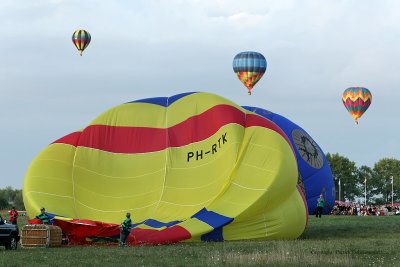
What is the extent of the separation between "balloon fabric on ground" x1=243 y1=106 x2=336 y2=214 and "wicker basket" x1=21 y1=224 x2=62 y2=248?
66.9 ft

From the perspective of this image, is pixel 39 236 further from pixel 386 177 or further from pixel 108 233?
pixel 386 177

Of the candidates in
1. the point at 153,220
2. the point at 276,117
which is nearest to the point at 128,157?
the point at 153,220

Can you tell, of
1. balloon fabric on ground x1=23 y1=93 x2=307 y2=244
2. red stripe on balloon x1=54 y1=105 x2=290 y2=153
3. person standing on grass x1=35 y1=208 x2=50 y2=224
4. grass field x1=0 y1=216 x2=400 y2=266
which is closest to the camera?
grass field x1=0 y1=216 x2=400 y2=266

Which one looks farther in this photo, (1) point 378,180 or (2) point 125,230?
(1) point 378,180

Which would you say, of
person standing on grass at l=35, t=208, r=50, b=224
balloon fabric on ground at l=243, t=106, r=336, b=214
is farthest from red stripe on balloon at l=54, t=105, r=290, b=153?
balloon fabric on ground at l=243, t=106, r=336, b=214

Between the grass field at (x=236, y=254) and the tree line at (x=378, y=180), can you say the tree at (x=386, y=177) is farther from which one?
the grass field at (x=236, y=254)

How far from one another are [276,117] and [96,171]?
56.1 ft

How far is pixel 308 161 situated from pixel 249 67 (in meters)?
12.5

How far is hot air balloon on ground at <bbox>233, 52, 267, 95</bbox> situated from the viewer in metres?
60.3

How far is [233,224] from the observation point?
105 ft

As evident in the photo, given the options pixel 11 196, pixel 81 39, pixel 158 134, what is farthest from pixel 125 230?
pixel 11 196

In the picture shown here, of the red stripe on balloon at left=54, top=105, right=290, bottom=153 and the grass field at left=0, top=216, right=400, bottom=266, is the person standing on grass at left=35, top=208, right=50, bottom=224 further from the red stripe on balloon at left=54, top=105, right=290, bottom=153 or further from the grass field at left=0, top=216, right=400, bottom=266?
the red stripe on balloon at left=54, top=105, right=290, bottom=153

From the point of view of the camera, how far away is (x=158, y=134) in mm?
36500

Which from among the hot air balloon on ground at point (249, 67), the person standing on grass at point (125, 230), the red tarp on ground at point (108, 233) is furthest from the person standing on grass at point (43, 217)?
the hot air balloon on ground at point (249, 67)
